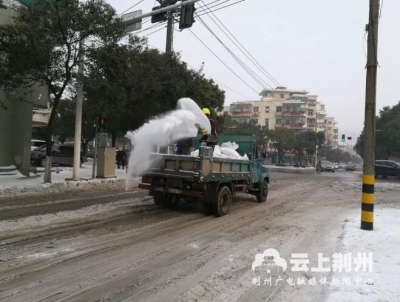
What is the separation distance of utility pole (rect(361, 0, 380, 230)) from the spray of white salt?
4.07m

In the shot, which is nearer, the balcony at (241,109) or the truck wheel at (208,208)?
the truck wheel at (208,208)

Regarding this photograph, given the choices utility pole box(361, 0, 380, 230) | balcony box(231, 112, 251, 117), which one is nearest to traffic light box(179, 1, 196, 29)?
utility pole box(361, 0, 380, 230)

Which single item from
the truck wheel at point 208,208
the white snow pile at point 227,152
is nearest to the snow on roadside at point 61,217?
the truck wheel at point 208,208

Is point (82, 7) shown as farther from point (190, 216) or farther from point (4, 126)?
point (190, 216)

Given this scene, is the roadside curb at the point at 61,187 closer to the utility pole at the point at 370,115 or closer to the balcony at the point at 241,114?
the utility pole at the point at 370,115

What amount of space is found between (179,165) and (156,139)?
0.97m

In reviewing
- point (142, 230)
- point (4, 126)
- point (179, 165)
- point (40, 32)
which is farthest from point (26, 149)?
point (142, 230)

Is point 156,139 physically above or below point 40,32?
below

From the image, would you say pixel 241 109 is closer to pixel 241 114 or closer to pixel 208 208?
pixel 241 114

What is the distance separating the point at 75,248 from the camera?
624 centimetres

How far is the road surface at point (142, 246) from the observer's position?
4648mm

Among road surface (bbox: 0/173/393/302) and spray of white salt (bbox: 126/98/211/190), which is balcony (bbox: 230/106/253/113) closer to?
road surface (bbox: 0/173/393/302)

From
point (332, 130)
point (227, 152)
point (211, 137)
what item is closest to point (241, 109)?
point (332, 130)

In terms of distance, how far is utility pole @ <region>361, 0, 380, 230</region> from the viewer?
834 centimetres
